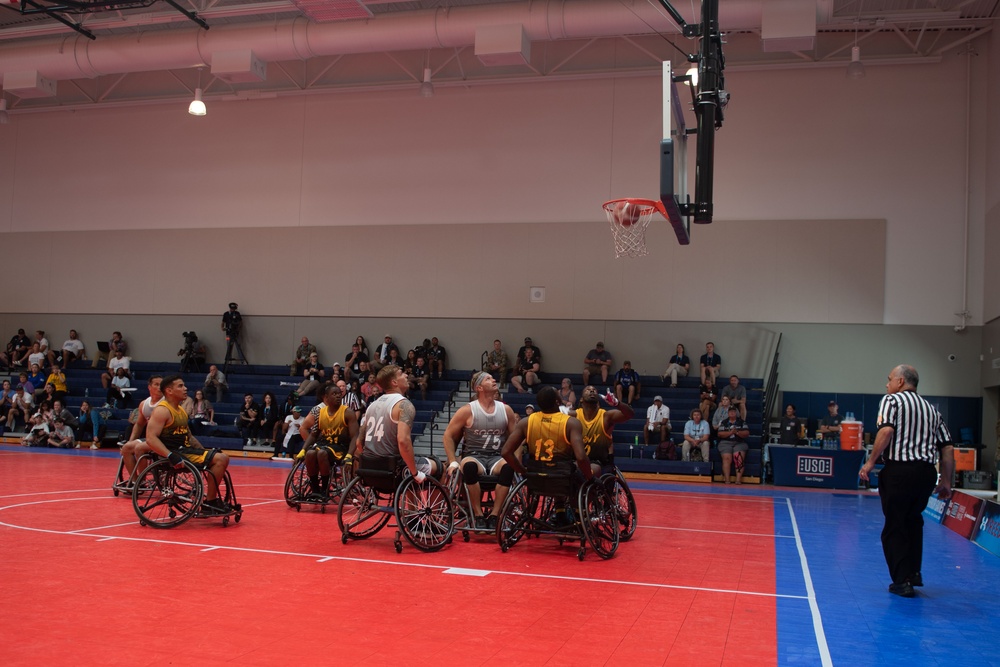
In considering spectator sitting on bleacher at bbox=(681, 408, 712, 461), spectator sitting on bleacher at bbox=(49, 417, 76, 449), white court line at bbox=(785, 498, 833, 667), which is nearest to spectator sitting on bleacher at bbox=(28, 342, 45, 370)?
spectator sitting on bleacher at bbox=(49, 417, 76, 449)

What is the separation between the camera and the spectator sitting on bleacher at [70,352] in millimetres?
22484

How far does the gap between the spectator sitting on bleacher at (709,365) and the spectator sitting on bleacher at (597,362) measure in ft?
6.80

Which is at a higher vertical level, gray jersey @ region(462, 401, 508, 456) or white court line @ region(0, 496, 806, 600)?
gray jersey @ region(462, 401, 508, 456)

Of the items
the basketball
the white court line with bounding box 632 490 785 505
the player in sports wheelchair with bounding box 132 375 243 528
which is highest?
the basketball

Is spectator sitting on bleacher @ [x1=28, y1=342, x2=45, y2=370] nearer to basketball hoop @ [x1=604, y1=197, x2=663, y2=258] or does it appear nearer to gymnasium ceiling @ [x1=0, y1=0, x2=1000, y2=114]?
gymnasium ceiling @ [x1=0, y1=0, x2=1000, y2=114]

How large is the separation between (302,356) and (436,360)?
3450 millimetres

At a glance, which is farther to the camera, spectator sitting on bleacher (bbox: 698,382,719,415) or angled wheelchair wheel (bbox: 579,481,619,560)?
spectator sitting on bleacher (bbox: 698,382,719,415)

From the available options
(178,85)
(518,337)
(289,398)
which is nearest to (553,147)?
(518,337)

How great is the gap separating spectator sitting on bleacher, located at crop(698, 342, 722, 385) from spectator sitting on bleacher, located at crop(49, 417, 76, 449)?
45.5 ft

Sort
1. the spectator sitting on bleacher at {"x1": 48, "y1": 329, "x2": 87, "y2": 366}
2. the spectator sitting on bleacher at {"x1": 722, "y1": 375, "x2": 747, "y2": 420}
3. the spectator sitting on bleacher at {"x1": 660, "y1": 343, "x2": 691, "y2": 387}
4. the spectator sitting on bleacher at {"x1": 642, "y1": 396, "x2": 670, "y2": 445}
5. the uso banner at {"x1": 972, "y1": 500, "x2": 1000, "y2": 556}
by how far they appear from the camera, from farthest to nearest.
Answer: the spectator sitting on bleacher at {"x1": 48, "y1": 329, "x2": 87, "y2": 366} → the spectator sitting on bleacher at {"x1": 660, "y1": 343, "x2": 691, "y2": 387} → the spectator sitting on bleacher at {"x1": 722, "y1": 375, "x2": 747, "y2": 420} → the spectator sitting on bleacher at {"x1": 642, "y1": 396, "x2": 670, "y2": 445} → the uso banner at {"x1": 972, "y1": 500, "x2": 1000, "y2": 556}

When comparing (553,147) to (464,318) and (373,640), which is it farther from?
(373,640)

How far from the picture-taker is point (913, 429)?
6.07 m

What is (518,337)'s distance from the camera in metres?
20.7

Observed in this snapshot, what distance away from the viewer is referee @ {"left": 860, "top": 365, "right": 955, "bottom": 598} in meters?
6.01
